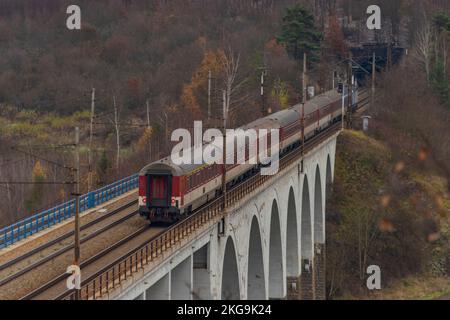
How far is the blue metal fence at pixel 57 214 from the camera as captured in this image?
32500 mm

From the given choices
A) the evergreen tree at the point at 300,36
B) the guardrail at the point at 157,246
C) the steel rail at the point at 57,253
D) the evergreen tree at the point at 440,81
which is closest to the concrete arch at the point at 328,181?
the guardrail at the point at 157,246

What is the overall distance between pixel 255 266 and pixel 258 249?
1.26 m

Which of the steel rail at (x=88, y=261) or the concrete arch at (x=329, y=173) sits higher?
the steel rail at (x=88, y=261)

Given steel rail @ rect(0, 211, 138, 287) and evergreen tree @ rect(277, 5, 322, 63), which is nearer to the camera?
steel rail @ rect(0, 211, 138, 287)

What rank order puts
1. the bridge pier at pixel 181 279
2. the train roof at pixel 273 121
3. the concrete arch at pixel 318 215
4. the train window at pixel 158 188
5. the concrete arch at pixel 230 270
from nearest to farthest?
the bridge pier at pixel 181 279
the train window at pixel 158 188
the train roof at pixel 273 121
the concrete arch at pixel 230 270
the concrete arch at pixel 318 215

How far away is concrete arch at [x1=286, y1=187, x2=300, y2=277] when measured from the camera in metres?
50.8

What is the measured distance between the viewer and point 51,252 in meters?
30.2

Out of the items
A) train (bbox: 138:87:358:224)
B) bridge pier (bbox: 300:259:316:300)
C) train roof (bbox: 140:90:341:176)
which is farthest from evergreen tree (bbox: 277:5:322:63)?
train (bbox: 138:87:358:224)

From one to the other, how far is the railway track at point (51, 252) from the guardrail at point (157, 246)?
2.32m

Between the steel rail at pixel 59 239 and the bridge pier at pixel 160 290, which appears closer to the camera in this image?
the bridge pier at pixel 160 290

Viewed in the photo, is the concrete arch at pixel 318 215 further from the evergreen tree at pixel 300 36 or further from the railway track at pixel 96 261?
the evergreen tree at pixel 300 36

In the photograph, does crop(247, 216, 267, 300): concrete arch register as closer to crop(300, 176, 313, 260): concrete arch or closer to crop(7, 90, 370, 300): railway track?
crop(7, 90, 370, 300): railway track

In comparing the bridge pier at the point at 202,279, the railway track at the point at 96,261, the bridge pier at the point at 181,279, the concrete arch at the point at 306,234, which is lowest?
the concrete arch at the point at 306,234

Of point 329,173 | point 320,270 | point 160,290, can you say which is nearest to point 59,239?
point 160,290
